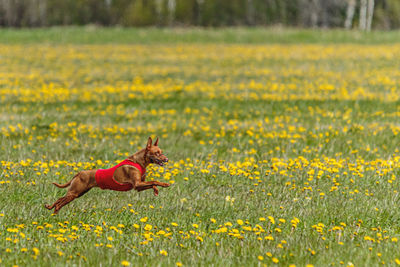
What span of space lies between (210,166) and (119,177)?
2081mm

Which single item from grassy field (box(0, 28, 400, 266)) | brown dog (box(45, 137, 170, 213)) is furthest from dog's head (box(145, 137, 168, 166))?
grassy field (box(0, 28, 400, 266))

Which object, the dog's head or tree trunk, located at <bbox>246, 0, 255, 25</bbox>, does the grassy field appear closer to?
the dog's head

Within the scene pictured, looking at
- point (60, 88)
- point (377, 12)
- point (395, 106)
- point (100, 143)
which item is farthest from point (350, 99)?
point (377, 12)

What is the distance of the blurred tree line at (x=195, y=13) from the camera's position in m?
47.8

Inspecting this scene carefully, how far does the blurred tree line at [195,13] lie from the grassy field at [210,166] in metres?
32.8

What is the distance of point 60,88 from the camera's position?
13.1 m

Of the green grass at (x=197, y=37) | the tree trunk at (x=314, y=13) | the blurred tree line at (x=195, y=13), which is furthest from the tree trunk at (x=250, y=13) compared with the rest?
the green grass at (x=197, y=37)

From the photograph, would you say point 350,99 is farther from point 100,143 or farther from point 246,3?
point 246,3

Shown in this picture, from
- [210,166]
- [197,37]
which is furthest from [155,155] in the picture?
[197,37]

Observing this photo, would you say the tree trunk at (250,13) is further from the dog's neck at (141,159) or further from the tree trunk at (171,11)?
the dog's neck at (141,159)

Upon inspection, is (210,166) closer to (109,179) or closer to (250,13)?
(109,179)

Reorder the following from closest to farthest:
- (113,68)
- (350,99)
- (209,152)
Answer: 1. (209,152)
2. (350,99)
3. (113,68)

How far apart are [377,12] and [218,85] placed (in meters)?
41.7

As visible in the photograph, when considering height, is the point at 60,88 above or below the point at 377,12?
below
